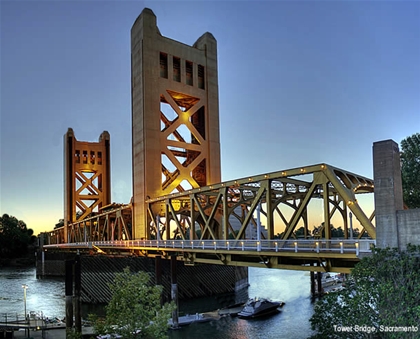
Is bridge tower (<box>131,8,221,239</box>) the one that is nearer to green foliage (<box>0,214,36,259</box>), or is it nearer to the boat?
the boat

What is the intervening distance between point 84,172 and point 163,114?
7374cm

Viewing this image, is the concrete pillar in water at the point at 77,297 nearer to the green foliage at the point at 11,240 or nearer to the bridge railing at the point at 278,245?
the bridge railing at the point at 278,245

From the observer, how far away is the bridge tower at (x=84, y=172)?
396 feet

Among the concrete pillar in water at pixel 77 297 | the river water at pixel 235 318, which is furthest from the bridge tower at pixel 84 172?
the concrete pillar in water at pixel 77 297

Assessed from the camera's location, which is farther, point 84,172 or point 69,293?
point 84,172

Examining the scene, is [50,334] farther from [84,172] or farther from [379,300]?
[84,172]

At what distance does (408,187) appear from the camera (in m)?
43.2

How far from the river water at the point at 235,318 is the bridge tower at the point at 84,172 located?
35121 mm

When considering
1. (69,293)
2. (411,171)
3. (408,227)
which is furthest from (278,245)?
(411,171)

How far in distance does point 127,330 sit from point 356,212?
12680 mm

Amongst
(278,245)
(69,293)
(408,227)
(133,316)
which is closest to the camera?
(408,227)

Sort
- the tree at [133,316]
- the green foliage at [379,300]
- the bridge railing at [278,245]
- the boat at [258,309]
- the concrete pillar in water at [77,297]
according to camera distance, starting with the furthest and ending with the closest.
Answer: the boat at [258,309] < the concrete pillar in water at [77,297] < the bridge railing at [278,245] < the tree at [133,316] < the green foliage at [379,300]

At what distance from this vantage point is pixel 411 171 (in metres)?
42.8

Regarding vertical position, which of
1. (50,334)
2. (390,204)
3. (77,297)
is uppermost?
(390,204)
